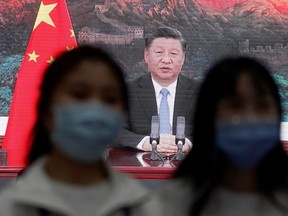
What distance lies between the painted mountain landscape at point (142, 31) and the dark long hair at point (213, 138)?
2989mm

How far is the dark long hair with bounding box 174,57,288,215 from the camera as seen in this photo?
146cm

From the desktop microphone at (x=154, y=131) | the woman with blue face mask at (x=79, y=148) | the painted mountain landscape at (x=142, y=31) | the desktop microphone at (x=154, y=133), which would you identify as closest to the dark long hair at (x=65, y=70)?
the woman with blue face mask at (x=79, y=148)

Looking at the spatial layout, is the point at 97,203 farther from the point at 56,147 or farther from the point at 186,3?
the point at 186,3

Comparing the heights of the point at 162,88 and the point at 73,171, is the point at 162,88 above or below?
below

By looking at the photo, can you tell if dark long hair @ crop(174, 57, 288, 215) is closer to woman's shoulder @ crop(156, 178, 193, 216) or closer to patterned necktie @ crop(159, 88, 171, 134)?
woman's shoulder @ crop(156, 178, 193, 216)

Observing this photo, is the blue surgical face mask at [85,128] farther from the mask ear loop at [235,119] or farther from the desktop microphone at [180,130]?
the desktop microphone at [180,130]

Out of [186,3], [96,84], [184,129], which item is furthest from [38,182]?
[186,3]

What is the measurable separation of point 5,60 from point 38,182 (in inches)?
126

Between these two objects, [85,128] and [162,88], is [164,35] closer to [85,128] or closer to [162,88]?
[162,88]

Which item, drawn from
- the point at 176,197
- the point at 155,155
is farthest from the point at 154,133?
the point at 176,197

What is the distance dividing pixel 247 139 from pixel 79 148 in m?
0.36

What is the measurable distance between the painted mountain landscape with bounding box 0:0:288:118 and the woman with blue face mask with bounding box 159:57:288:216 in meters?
3.00

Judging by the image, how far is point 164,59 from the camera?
4.61 metres

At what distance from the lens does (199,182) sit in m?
1.51
